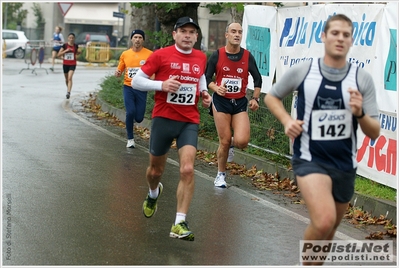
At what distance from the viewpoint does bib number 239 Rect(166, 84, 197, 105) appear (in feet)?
26.4

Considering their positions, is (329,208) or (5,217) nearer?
(329,208)

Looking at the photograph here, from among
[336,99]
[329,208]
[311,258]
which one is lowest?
[311,258]

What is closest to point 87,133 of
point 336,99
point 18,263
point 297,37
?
point 297,37

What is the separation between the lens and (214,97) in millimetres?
10930

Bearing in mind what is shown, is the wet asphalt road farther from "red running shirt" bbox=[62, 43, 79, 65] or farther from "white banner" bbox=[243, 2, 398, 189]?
"red running shirt" bbox=[62, 43, 79, 65]

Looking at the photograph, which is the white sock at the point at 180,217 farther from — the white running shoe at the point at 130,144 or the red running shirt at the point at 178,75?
the white running shoe at the point at 130,144

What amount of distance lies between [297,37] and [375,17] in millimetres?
2401

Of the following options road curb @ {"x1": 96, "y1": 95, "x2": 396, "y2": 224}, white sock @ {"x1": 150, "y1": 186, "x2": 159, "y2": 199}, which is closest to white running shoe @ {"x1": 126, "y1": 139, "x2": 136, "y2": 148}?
road curb @ {"x1": 96, "y1": 95, "x2": 396, "y2": 224}

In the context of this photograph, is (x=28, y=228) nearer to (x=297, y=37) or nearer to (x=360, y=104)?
(x=360, y=104)

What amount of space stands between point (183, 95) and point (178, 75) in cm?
19

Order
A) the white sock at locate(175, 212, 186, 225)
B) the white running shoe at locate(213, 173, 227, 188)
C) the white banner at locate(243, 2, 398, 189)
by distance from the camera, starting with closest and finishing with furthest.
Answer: the white sock at locate(175, 212, 186, 225), the white banner at locate(243, 2, 398, 189), the white running shoe at locate(213, 173, 227, 188)

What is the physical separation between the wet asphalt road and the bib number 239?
4.07 ft

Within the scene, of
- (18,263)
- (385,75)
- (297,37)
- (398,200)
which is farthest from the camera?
(297,37)

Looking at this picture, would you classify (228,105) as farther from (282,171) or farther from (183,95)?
(183,95)
